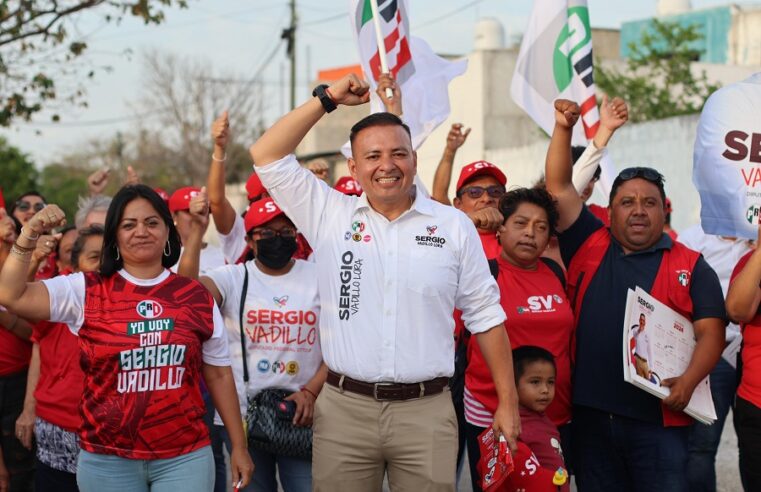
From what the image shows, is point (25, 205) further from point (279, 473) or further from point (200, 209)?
point (279, 473)

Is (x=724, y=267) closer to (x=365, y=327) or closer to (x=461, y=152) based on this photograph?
(x=365, y=327)

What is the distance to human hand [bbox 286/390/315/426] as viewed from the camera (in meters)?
5.28

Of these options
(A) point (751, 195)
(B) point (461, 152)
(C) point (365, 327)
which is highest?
(B) point (461, 152)

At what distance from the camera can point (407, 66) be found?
656 centimetres

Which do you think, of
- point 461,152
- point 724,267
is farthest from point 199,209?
point 461,152

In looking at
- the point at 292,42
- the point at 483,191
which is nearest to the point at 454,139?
the point at 483,191

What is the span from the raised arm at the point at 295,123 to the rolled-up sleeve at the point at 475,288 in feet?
2.48

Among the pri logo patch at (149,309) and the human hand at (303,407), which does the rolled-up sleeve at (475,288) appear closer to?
the human hand at (303,407)

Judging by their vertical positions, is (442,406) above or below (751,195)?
below

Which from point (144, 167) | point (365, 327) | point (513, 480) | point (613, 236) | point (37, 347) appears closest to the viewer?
point (365, 327)

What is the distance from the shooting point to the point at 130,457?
14.4 ft

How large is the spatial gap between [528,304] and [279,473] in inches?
64.4

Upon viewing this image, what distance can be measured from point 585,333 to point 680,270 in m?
0.58

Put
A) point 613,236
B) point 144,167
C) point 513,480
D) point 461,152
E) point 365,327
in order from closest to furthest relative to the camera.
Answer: point 365,327 → point 513,480 → point 613,236 → point 461,152 → point 144,167
